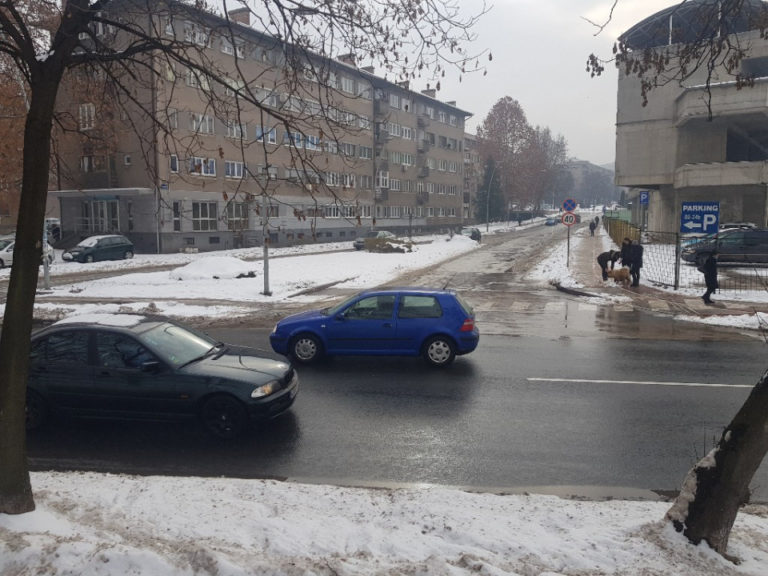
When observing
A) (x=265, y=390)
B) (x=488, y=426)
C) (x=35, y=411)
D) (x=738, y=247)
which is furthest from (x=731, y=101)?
(x=35, y=411)

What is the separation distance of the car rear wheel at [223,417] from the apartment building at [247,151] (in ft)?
6.86

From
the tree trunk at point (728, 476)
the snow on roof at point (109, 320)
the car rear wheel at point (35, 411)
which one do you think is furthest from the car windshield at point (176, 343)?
the tree trunk at point (728, 476)

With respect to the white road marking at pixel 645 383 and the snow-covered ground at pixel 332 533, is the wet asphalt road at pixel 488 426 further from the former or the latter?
the snow-covered ground at pixel 332 533

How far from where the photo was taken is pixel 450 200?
83.8 m

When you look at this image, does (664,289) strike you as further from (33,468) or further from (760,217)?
(760,217)

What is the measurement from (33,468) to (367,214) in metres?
61.7

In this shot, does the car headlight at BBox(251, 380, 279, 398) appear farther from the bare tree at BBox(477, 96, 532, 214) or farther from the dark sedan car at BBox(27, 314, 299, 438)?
the bare tree at BBox(477, 96, 532, 214)

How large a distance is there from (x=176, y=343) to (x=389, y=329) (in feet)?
13.2

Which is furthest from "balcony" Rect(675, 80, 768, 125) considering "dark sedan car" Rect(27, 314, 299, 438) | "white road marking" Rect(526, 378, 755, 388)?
"dark sedan car" Rect(27, 314, 299, 438)

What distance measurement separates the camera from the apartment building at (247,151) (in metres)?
6.59

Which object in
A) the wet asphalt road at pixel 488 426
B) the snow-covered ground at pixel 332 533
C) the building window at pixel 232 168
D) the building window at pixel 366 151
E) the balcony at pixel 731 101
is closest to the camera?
the snow-covered ground at pixel 332 533

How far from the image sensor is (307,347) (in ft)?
37.3

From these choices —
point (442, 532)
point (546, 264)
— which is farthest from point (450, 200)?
point (442, 532)

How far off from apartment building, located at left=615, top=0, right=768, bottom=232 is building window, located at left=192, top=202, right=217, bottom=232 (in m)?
28.8
